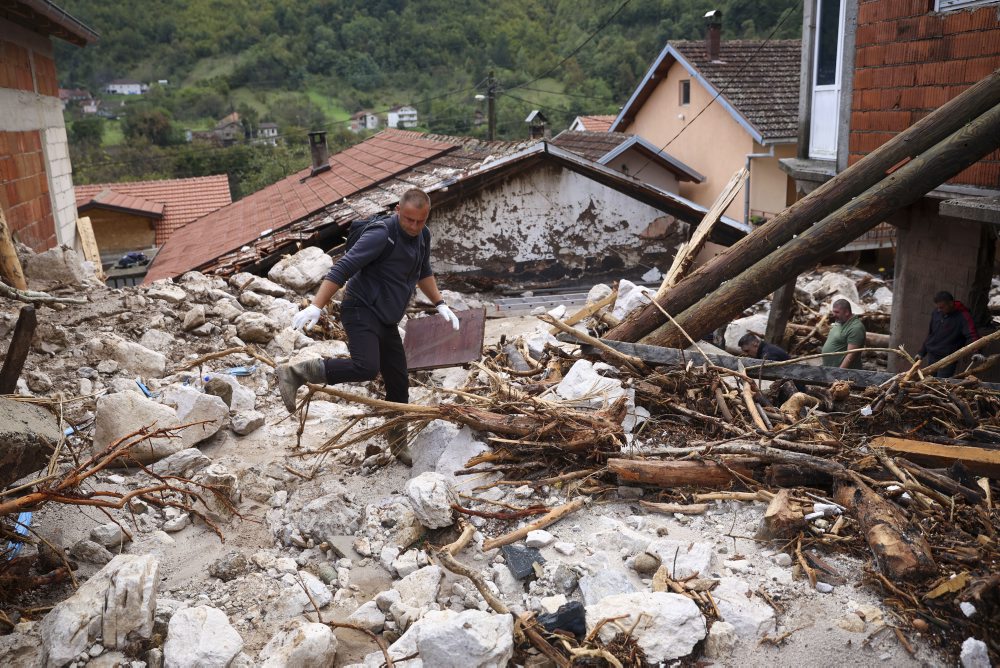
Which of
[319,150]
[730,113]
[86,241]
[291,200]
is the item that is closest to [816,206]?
[291,200]

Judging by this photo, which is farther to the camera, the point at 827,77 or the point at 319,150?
the point at 319,150

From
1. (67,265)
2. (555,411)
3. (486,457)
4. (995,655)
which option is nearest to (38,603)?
(486,457)

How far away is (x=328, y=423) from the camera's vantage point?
18.2 feet

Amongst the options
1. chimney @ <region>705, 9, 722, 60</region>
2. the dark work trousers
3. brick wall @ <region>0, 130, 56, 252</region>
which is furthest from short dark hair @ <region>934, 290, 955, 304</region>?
chimney @ <region>705, 9, 722, 60</region>

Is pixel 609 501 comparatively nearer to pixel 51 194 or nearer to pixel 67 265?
pixel 67 265

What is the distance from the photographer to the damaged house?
1133 centimetres

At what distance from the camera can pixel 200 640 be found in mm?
2842

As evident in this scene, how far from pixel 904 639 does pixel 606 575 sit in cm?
117

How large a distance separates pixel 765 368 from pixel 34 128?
399 inches

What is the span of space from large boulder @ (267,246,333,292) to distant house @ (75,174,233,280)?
15430 millimetres

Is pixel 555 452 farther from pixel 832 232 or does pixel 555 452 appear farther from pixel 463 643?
pixel 832 232

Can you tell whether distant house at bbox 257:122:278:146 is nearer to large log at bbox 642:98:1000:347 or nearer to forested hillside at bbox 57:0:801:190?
forested hillside at bbox 57:0:801:190

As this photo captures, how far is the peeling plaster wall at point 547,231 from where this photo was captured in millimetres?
11664

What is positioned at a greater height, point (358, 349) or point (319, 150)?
point (319, 150)
